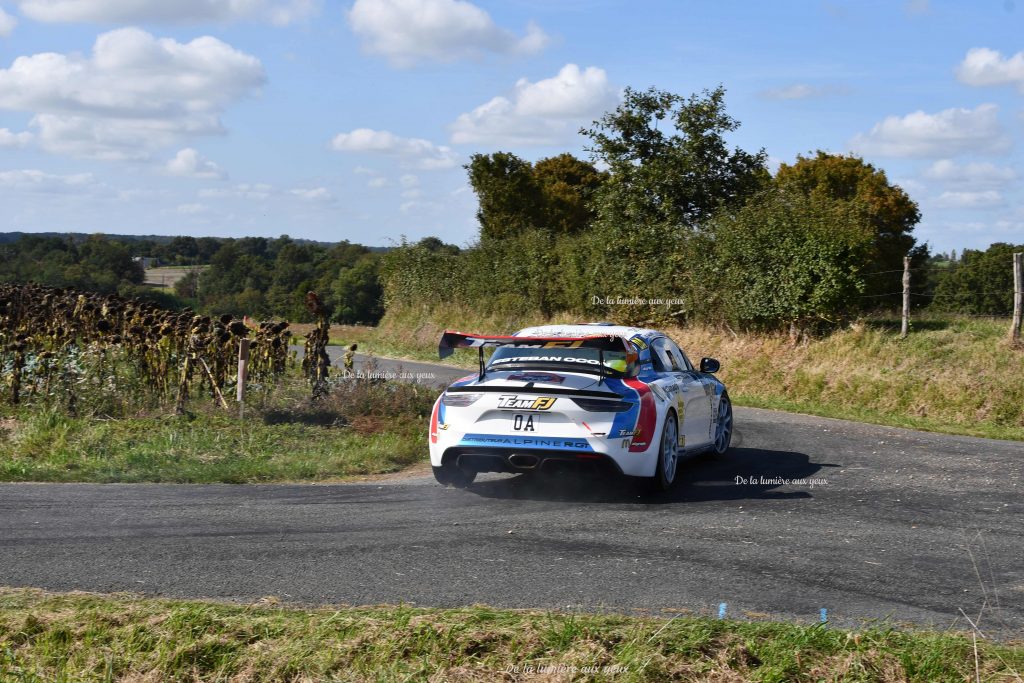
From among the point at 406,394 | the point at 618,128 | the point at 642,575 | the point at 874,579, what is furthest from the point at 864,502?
the point at 618,128

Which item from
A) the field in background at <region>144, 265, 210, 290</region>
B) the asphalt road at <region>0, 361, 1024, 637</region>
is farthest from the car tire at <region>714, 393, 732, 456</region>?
the field in background at <region>144, 265, 210, 290</region>

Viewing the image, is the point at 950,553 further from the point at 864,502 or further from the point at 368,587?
the point at 368,587

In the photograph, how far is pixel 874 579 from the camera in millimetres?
6441

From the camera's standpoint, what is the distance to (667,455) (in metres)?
9.38

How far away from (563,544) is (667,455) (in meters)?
2.43

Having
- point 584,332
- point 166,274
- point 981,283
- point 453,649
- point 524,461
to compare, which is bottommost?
point 453,649

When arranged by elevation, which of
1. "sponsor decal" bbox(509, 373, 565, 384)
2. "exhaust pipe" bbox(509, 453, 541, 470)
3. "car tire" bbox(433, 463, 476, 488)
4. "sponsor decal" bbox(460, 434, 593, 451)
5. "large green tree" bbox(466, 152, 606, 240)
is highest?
"large green tree" bbox(466, 152, 606, 240)

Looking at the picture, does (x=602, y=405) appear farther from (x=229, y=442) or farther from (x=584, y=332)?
(x=229, y=442)

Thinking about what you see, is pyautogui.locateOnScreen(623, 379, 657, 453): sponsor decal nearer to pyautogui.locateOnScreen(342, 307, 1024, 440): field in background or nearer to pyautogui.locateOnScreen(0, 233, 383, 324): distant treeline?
pyautogui.locateOnScreen(342, 307, 1024, 440): field in background

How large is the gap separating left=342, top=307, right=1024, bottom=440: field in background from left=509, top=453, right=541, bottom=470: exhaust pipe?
9.05 metres

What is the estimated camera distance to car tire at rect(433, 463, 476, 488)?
9344 millimetres

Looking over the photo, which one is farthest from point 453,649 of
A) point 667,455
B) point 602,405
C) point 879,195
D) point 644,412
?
point 879,195

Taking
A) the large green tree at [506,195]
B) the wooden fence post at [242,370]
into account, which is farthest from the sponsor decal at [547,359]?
the large green tree at [506,195]

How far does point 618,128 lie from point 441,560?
24.3 metres
